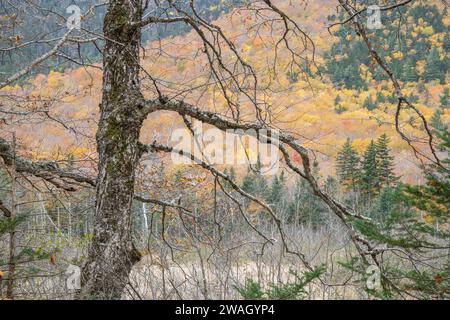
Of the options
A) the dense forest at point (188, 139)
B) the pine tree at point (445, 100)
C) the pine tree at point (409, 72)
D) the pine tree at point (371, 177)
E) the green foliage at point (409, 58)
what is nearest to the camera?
the dense forest at point (188, 139)

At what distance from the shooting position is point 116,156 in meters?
3.10

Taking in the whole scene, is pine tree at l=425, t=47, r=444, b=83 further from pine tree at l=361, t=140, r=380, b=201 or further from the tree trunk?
the tree trunk

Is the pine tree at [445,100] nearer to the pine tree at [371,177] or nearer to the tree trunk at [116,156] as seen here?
the pine tree at [371,177]

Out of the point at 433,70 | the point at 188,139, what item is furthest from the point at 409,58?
the point at 188,139

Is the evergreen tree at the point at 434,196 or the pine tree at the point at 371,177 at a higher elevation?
the pine tree at the point at 371,177

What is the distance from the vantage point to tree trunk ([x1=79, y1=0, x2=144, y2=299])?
3.03 meters

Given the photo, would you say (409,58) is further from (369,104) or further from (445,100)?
(445,100)

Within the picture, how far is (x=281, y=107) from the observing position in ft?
11.6

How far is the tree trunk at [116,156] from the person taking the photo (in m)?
3.03

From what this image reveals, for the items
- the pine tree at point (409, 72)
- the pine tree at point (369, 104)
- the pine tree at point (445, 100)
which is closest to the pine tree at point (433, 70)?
the pine tree at point (409, 72)

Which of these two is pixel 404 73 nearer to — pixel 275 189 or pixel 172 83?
pixel 275 189

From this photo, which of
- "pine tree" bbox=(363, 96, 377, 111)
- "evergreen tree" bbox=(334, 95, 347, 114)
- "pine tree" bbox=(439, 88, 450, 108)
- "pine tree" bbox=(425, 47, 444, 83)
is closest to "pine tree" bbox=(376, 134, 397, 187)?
"pine tree" bbox=(439, 88, 450, 108)
